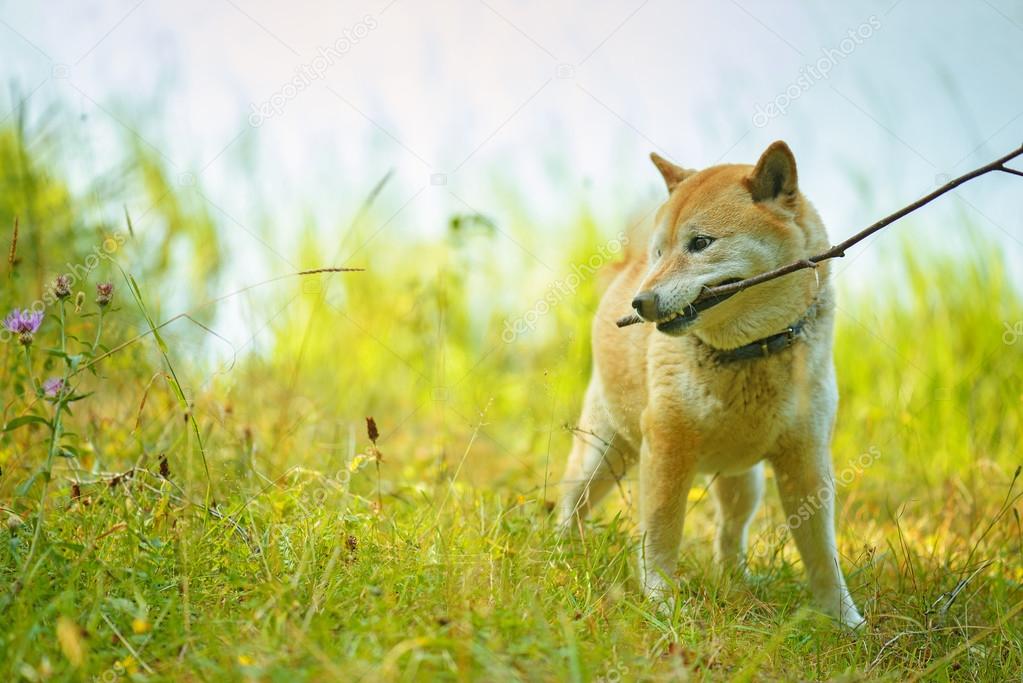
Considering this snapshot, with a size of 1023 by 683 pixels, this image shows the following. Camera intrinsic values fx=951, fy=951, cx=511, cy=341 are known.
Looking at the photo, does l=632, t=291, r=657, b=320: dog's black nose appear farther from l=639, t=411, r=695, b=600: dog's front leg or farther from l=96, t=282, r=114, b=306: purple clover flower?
l=96, t=282, r=114, b=306: purple clover flower

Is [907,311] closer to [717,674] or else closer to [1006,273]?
[1006,273]

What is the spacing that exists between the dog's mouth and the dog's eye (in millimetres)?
166

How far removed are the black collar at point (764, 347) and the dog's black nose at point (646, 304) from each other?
0.43 meters

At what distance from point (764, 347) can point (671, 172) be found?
0.95 metres

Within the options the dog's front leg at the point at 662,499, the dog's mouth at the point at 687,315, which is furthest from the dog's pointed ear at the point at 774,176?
the dog's front leg at the point at 662,499

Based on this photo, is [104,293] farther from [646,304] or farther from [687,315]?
[687,315]

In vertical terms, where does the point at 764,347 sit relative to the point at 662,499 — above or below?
above

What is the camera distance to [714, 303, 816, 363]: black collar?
3.55 metres

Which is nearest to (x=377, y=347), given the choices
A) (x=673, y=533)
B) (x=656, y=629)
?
(x=673, y=533)

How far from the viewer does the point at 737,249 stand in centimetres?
344

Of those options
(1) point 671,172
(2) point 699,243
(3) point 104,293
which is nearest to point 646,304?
(2) point 699,243

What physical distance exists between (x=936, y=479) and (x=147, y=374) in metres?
4.30

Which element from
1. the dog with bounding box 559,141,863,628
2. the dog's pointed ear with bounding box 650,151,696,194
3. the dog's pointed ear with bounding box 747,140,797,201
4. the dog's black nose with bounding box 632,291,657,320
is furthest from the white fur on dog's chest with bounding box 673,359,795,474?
the dog's pointed ear with bounding box 650,151,696,194

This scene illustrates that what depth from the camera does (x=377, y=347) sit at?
7078 millimetres
